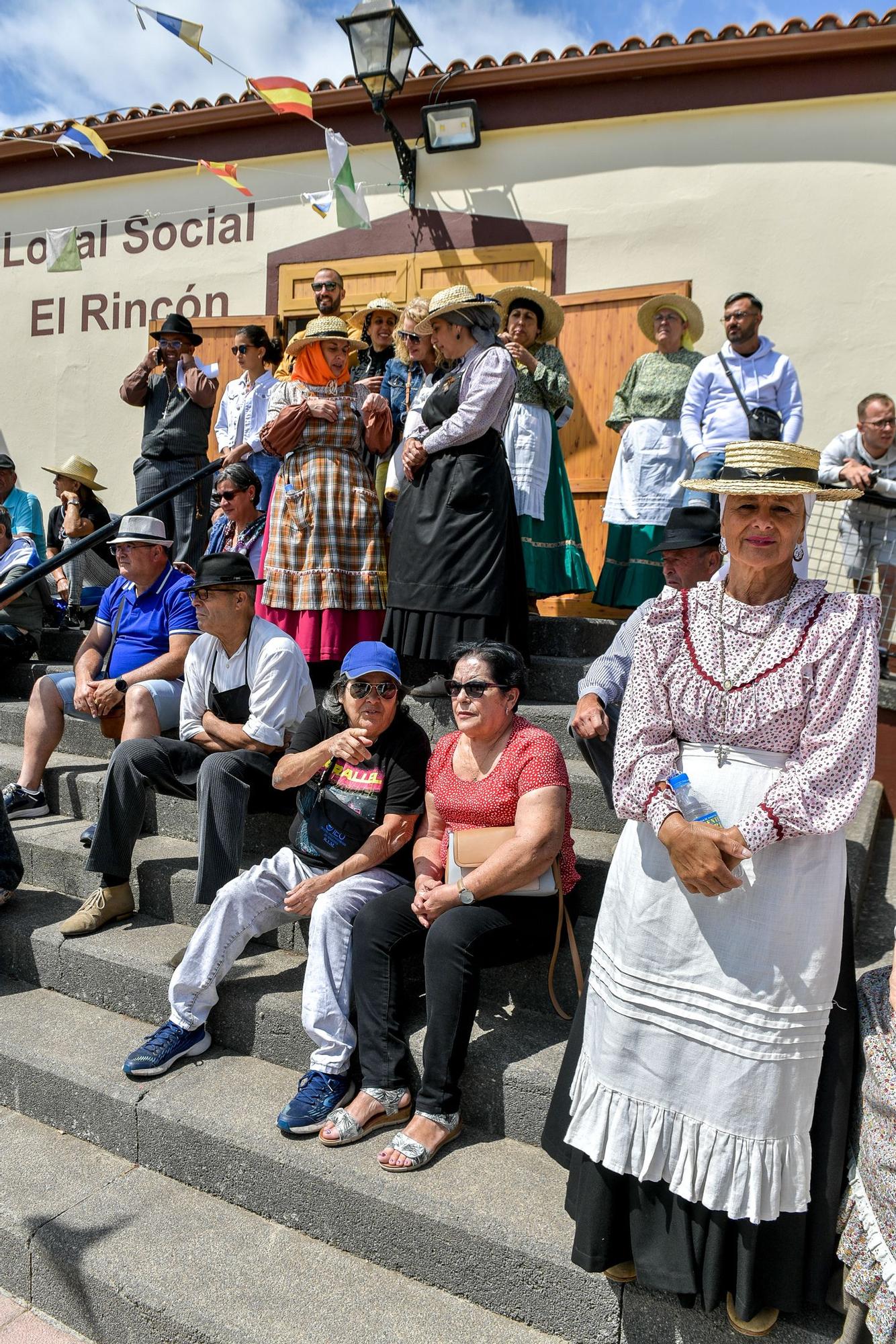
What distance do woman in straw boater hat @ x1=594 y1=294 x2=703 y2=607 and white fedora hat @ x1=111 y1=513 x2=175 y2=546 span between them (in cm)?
252

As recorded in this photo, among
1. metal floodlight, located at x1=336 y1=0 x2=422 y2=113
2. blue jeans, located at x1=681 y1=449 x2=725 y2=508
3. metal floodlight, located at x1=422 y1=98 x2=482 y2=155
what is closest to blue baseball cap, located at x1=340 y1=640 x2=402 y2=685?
blue jeans, located at x1=681 y1=449 x2=725 y2=508

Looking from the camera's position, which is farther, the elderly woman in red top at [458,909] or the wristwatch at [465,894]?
the wristwatch at [465,894]

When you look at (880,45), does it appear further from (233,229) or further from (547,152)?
(233,229)

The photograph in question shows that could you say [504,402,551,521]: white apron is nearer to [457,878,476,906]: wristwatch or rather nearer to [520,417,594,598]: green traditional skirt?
[520,417,594,598]: green traditional skirt

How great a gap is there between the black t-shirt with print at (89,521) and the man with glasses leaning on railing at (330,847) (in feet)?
11.1

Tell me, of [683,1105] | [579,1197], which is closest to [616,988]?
[683,1105]

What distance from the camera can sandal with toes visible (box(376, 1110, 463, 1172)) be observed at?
8.26 feet

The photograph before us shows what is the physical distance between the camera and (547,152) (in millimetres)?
6957

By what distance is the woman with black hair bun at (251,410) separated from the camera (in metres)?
5.59

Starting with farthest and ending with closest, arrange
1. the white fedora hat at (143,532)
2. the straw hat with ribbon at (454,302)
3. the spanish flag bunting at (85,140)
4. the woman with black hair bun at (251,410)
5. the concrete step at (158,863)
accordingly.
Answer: the spanish flag bunting at (85,140)
the woman with black hair bun at (251,410)
the white fedora hat at (143,532)
the straw hat with ribbon at (454,302)
the concrete step at (158,863)

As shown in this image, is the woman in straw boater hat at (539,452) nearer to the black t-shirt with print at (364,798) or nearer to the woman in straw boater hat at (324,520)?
the woman in straw boater hat at (324,520)

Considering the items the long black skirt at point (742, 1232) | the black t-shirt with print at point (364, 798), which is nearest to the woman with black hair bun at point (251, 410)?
the black t-shirt with print at point (364, 798)

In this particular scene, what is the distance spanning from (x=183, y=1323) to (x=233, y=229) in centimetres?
788

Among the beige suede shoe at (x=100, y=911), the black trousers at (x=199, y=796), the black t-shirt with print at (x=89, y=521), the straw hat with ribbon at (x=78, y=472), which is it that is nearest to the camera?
the black trousers at (x=199, y=796)
